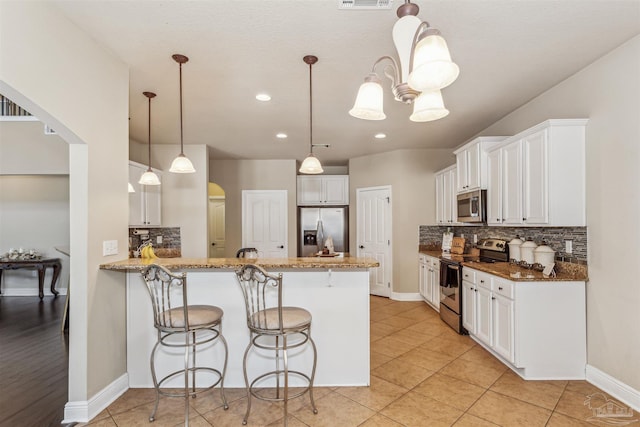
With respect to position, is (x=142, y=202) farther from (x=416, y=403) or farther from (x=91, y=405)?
(x=416, y=403)

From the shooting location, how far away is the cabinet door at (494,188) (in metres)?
3.48

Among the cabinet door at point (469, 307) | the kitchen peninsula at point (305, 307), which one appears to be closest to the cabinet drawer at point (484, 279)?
the cabinet door at point (469, 307)

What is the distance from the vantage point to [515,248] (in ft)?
12.0

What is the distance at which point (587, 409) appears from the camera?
7.52 feet

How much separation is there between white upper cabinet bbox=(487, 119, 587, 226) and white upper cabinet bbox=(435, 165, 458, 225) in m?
1.54

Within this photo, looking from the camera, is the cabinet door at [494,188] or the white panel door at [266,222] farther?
the white panel door at [266,222]

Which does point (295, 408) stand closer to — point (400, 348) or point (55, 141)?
point (400, 348)

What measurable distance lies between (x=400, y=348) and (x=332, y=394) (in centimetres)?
124

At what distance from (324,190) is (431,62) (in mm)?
5349

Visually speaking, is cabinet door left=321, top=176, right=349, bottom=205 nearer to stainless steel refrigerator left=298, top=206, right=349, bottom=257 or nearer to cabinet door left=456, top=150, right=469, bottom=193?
stainless steel refrigerator left=298, top=206, right=349, bottom=257

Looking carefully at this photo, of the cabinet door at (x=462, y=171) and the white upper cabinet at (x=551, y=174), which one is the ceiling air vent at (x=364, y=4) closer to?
the white upper cabinet at (x=551, y=174)

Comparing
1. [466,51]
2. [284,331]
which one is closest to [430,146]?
[466,51]

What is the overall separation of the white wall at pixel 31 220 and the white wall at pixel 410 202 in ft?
19.8

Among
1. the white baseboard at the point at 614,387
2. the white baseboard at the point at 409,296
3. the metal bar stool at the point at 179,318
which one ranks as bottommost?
the white baseboard at the point at 409,296
